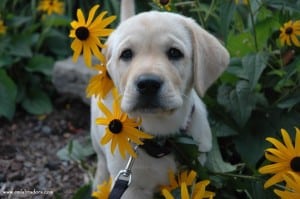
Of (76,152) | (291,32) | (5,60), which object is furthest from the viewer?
(5,60)

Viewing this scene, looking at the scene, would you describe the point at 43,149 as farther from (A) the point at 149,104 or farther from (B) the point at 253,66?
(A) the point at 149,104

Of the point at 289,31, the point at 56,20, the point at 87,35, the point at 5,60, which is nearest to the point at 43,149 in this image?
the point at 5,60

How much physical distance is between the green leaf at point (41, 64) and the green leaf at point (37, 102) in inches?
6.0

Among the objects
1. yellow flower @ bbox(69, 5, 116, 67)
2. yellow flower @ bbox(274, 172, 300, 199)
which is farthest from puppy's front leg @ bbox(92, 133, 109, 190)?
yellow flower @ bbox(274, 172, 300, 199)

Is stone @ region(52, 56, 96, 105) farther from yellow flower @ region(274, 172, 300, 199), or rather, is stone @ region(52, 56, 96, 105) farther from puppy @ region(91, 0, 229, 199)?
yellow flower @ region(274, 172, 300, 199)

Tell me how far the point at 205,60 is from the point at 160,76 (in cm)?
30

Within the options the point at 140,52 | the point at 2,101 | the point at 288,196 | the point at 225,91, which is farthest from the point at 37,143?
the point at 288,196

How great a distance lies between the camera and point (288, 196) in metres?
2.24

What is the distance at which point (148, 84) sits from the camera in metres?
2.31

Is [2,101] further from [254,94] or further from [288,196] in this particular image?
[288,196]

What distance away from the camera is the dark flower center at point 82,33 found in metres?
2.63

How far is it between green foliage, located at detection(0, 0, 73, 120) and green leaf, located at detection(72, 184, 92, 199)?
115 centimetres

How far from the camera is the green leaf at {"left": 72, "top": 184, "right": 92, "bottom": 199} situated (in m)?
3.00

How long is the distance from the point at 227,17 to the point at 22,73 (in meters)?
1.94
